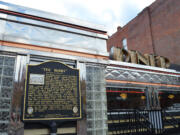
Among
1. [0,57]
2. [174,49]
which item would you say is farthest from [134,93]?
[174,49]

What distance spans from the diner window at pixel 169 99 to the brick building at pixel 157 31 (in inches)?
145

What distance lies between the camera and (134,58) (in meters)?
10.9

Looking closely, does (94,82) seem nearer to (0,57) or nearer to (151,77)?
(0,57)

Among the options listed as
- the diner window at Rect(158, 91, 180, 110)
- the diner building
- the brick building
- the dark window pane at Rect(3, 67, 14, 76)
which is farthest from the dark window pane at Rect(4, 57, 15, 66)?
the brick building

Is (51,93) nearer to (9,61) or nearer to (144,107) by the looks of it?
Result: (9,61)

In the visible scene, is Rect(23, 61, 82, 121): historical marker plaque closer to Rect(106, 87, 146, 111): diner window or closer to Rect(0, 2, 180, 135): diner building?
Rect(0, 2, 180, 135): diner building

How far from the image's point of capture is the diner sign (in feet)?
34.1

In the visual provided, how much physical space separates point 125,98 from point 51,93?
5.88 meters

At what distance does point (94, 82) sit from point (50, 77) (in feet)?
6.00

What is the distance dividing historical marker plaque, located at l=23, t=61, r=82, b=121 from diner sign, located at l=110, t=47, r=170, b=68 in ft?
17.1

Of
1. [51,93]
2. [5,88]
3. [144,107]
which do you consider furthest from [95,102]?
[144,107]

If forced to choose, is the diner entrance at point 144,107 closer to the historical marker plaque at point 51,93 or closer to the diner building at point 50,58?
the diner building at point 50,58

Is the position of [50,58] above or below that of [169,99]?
above

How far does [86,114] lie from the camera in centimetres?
570
